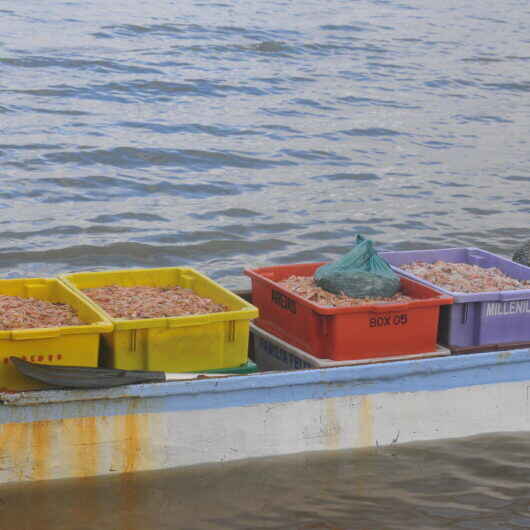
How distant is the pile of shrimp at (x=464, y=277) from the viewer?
252 inches

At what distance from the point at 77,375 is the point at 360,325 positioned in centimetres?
168

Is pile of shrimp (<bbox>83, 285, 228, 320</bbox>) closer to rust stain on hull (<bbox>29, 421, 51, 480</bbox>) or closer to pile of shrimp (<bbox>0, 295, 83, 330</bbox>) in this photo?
pile of shrimp (<bbox>0, 295, 83, 330</bbox>)

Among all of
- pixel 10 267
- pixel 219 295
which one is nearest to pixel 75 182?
pixel 10 267

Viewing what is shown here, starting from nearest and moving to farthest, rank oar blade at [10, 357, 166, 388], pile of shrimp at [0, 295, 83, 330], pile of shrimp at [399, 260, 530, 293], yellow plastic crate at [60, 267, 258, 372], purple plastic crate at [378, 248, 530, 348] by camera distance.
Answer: oar blade at [10, 357, 166, 388] → pile of shrimp at [0, 295, 83, 330] → yellow plastic crate at [60, 267, 258, 372] → purple plastic crate at [378, 248, 530, 348] → pile of shrimp at [399, 260, 530, 293]

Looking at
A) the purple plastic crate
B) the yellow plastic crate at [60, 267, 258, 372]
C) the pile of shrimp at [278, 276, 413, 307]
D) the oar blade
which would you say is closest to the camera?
the oar blade

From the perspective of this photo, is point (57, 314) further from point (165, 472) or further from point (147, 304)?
point (165, 472)

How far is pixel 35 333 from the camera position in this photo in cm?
503

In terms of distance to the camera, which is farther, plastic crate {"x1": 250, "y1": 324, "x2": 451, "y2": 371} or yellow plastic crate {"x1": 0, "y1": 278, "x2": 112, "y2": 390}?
plastic crate {"x1": 250, "y1": 324, "x2": 451, "y2": 371}

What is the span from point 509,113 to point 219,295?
14.4m

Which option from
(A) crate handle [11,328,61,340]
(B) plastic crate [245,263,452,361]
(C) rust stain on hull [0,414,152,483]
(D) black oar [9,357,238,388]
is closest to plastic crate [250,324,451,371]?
(B) plastic crate [245,263,452,361]

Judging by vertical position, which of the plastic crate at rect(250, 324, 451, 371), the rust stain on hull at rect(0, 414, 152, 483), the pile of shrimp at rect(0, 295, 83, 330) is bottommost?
the rust stain on hull at rect(0, 414, 152, 483)

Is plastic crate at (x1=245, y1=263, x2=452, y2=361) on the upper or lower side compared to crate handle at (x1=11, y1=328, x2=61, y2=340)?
lower

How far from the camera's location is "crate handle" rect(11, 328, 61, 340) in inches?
196

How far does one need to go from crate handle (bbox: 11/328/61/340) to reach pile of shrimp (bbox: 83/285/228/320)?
0.52 m
